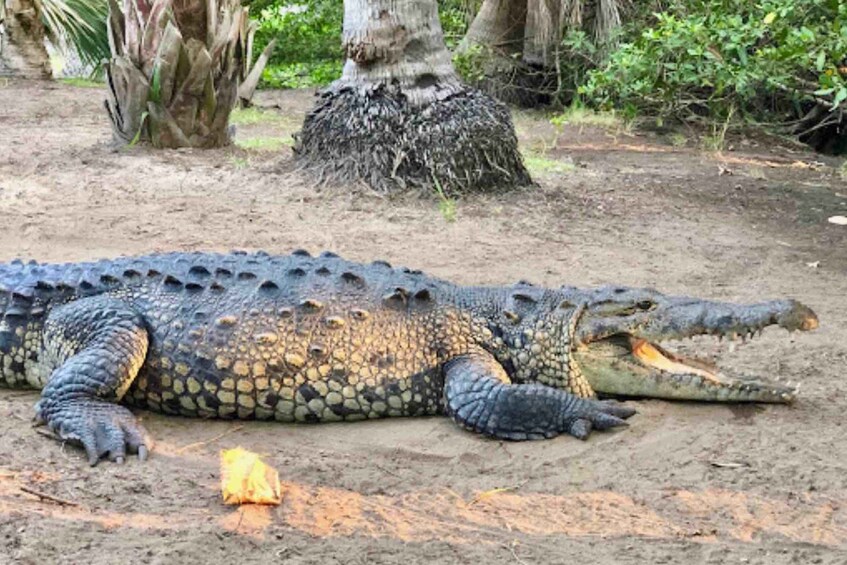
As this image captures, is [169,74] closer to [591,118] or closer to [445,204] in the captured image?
[445,204]

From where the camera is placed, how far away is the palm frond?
1480 cm

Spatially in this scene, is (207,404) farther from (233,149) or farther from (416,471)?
(233,149)

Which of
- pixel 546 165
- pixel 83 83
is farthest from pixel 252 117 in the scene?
pixel 546 165

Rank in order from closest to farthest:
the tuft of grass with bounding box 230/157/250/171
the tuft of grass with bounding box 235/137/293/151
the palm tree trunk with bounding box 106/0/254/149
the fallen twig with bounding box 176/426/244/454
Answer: the fallen twig with bounding box 176/426/244/454 < the tuft of grass with bounding box 230/157/250/171 < the palm tree trunk with bounding box 106/0/254/149 < the tuft of grass with bounding box 235/137/293/151

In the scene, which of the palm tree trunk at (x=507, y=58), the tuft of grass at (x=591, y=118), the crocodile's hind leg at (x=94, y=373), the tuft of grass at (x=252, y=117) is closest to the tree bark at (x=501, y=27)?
the palm tree trunk at (x=507, y=58)

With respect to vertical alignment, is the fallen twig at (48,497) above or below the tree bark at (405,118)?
below

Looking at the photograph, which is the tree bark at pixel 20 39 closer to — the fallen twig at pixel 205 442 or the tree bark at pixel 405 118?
the tree bark at pixel 405 118

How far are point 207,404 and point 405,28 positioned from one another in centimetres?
488

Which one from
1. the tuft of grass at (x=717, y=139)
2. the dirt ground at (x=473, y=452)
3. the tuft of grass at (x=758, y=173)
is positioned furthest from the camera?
the tuft of grass at (x=717, y=139)

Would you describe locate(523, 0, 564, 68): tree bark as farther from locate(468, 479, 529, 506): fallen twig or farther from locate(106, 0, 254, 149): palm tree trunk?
locate(468, 479, 529, 506): fallen twig

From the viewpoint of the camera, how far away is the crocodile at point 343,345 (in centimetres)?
411

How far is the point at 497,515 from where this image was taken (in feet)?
11.0

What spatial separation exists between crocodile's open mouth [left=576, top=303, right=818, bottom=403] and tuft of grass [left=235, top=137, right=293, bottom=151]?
6.39m

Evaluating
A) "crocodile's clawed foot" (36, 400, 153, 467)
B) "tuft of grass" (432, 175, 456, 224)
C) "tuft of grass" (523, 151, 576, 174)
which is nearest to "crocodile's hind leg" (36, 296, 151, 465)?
"crocodile's clawed foot" (36, 400, 153, 467)
